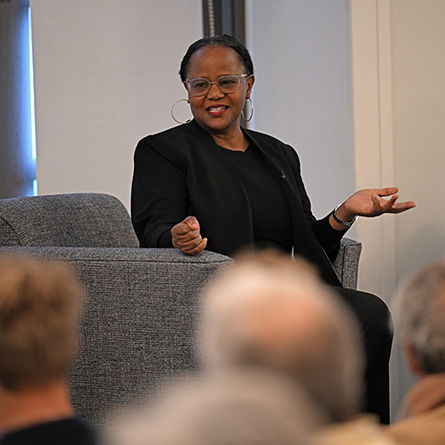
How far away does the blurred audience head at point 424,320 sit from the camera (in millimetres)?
759

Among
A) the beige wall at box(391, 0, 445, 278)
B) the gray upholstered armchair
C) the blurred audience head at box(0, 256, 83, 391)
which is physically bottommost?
the gray upholstered armchair

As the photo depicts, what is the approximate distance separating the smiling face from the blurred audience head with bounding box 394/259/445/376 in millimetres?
1403

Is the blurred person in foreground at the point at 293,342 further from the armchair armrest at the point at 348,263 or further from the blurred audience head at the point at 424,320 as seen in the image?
the armchair armrest at the point at 348,263

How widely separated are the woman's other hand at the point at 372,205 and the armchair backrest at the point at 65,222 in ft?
2.72

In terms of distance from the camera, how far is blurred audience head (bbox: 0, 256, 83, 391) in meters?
0.83

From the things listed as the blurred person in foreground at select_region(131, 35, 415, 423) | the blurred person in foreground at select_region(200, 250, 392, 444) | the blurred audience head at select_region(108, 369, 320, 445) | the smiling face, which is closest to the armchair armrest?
the blurred person in foreground at select_region(131, 35, 415, 423)

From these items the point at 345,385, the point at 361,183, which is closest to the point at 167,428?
the point at 345,385

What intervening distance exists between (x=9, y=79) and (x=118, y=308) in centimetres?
238

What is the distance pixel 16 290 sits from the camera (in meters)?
0.84

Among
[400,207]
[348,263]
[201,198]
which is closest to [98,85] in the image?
[201,198]

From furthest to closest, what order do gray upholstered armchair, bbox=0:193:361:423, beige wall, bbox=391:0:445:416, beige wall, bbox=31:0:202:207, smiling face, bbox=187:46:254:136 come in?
1. beige wall, bbox=31:0:202:207
2. beige wall, bbox=391:0:445:416
3. smiling face, bbox=187:46:254:136
4. gray upholstered armchair, bbox=0:193:361:423

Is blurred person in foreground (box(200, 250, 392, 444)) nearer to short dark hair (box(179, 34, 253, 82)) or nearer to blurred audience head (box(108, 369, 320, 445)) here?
blurred audience head (box(108, 369, 320, 445))

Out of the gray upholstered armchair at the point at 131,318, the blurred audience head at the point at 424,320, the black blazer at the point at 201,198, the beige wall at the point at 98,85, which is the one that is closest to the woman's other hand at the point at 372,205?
the black blazer at the point at 201,198

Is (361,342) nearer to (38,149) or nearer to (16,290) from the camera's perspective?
(16,290)
